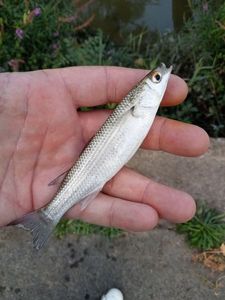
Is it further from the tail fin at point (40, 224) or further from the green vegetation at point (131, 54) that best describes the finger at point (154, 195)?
the green vegetation at point (131, 54)

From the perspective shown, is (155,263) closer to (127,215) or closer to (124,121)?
(127,215)

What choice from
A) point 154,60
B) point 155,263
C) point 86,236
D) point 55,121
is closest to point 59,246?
point 86,236

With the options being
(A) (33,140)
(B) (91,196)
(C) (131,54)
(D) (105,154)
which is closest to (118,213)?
(B) (91,196)

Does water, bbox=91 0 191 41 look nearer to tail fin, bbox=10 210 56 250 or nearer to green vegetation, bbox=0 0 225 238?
green vegetation, bbox=0 0 225 238

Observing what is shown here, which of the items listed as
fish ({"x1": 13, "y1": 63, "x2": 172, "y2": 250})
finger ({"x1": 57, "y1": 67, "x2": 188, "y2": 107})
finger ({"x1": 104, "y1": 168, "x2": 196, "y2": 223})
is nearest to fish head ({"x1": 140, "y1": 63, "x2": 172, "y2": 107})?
fish ({"x1": 13, "y1": 63, "x2": 172, "y2": 250})

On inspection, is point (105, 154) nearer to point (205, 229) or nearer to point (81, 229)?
point (81, 229)

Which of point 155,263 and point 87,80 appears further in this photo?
point 155,263

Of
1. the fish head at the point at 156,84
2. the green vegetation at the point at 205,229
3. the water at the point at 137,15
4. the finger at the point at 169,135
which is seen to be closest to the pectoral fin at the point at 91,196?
the finger at the point at 169,135
